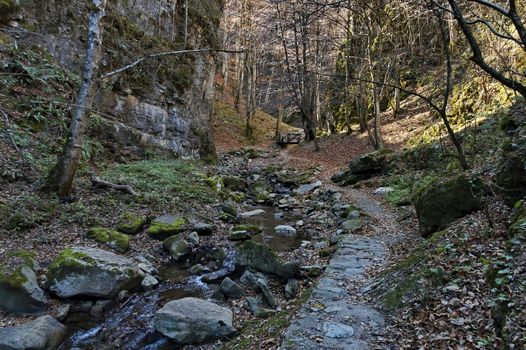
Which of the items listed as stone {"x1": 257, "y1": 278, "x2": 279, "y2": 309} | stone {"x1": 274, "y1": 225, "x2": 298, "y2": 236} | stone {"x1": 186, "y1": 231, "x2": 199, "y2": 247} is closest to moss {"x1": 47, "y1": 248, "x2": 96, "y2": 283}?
stone {"x1": 186, "y1": 231, "x2": 199, "y2": 247}

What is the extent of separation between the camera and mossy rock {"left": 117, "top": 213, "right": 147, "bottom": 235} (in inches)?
339

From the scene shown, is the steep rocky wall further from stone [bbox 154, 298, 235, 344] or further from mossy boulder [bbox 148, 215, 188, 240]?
stone [bbox 154, 298, 235, 344]

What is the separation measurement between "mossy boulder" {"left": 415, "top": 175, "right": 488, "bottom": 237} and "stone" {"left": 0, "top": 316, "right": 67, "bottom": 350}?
625 cm

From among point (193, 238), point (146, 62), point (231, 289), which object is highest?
point (146, 62)

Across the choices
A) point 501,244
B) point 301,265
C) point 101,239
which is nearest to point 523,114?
point 501,244

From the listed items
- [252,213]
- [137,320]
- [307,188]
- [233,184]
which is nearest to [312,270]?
[137,320]

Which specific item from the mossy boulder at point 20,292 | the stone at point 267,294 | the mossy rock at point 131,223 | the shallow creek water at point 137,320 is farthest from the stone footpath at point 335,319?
the mossy rock at point 131,223

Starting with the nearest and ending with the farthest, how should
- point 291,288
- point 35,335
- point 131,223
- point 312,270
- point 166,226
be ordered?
1. point 35,335
2. point 291,288
3. point 312,270
4. point 131,223
5. point 166,226

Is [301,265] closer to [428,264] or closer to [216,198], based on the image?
[428,264]

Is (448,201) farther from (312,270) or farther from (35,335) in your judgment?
(35,335)

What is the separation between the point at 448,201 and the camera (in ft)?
21.9

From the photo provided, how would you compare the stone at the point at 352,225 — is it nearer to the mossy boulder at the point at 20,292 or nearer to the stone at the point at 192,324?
the stone at the point at 192,324

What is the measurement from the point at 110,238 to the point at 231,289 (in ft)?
9.99

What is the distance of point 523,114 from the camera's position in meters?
8.27
